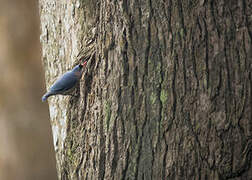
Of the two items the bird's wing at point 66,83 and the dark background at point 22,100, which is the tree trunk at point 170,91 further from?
the dark background at point 22,100

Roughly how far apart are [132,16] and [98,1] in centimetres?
32

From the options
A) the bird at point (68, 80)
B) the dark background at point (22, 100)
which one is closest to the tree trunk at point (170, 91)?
the bird at point (68, 80)

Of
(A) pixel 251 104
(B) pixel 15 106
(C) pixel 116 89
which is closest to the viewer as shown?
(A) pixel 251 104

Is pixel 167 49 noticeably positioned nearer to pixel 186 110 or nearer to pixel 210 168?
pixel 186 110

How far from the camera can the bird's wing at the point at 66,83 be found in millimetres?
2777

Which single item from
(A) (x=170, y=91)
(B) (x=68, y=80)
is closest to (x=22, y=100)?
(B) (x=68, y=80)

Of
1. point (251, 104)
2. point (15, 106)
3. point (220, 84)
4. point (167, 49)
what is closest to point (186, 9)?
point (167, 49)

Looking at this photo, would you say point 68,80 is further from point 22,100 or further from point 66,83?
point 22,100

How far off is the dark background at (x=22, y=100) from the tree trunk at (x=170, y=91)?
117 inches

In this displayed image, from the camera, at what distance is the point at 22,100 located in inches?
220

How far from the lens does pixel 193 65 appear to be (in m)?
2.47

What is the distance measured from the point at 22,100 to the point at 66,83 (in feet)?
9.78

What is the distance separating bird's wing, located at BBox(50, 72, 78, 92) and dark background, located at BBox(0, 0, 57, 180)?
9.39ft

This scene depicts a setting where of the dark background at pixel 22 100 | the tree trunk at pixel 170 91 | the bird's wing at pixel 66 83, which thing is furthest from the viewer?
the dark background at pixel 22 100
